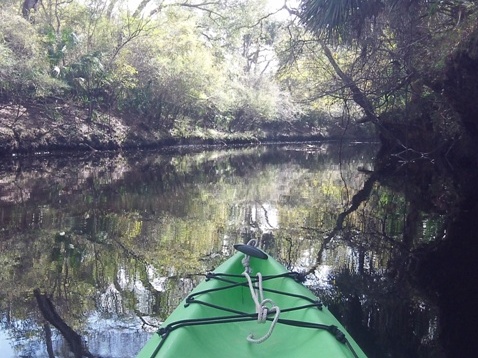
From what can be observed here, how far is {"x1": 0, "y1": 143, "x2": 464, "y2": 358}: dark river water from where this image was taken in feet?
12.2

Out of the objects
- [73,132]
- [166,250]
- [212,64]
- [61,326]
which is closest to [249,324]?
[61,326]

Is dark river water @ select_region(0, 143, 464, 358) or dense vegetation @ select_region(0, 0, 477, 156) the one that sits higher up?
dense vegetation @ select_region(0, 0, 477, 156)

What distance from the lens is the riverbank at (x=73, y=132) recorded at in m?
16.8

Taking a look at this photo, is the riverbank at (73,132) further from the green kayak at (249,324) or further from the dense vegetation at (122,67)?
the green kayak at (249,324)

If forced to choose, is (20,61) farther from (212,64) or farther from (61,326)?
(61,326)

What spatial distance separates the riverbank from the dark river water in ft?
17.0

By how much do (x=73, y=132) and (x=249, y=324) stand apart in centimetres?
1734

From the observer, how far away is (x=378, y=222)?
786cm

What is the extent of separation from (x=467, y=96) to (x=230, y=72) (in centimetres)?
2216

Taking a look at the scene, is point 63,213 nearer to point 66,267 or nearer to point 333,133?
point 66,267

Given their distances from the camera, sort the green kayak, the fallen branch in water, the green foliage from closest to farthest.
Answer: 1. the green kayak
2. the fallen branch in water
3. the green foliage

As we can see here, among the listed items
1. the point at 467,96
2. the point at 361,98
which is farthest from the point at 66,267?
the point at 361,98

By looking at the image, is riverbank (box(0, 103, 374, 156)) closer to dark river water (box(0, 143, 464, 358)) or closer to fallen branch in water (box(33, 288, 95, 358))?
dark river water (box(0, 143, 464, 358))

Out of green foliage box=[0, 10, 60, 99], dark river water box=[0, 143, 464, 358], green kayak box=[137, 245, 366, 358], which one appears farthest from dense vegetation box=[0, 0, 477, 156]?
green kayak box=[137, 245, 366, 358]
